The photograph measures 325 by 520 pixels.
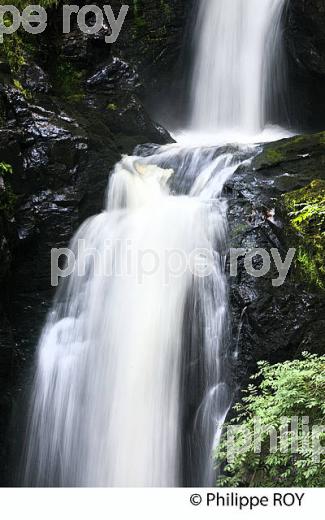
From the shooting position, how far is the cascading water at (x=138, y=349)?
5.71 metres

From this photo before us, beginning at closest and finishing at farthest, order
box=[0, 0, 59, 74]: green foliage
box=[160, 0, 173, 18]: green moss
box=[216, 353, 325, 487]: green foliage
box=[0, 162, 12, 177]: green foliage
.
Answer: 1. box=[216, 353, 325, 487]: green foliage
2. box=[0, 162, 12, 177]: green foliage
3. box=[0, 0, 59, 74]: green foliage
4. box=[160, 0, 173, 18]: green moss

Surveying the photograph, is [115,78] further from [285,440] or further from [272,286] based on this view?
[285,440]

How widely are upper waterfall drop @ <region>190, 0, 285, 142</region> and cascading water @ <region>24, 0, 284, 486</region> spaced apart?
4.57 metres

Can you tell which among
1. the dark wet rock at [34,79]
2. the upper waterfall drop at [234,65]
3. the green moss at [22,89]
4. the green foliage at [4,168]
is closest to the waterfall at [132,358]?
the green foliage at [4,168]

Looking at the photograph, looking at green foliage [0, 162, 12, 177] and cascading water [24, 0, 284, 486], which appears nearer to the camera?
cascading water [24, 0, 284, 486]

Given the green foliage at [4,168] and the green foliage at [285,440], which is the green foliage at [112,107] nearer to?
the green foliage at [4,168]

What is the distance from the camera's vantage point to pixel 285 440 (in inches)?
153

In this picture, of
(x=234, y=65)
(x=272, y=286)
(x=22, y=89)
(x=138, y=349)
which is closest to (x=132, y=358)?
(x=138, y=349)

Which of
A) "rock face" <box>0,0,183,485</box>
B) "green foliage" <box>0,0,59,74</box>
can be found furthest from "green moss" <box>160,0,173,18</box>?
"green foliage" <box>0,0,59,74</box>

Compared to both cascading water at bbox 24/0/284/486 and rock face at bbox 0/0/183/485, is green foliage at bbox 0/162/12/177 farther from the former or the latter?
cascading water at bbox 24/0/284/486

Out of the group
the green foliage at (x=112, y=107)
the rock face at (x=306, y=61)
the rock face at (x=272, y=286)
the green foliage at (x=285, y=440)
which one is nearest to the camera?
the green foliage at (x=285, y=440)

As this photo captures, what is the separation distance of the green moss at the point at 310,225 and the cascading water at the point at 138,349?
90cm

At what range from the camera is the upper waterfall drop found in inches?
485

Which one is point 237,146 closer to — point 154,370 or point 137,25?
point 154,370
